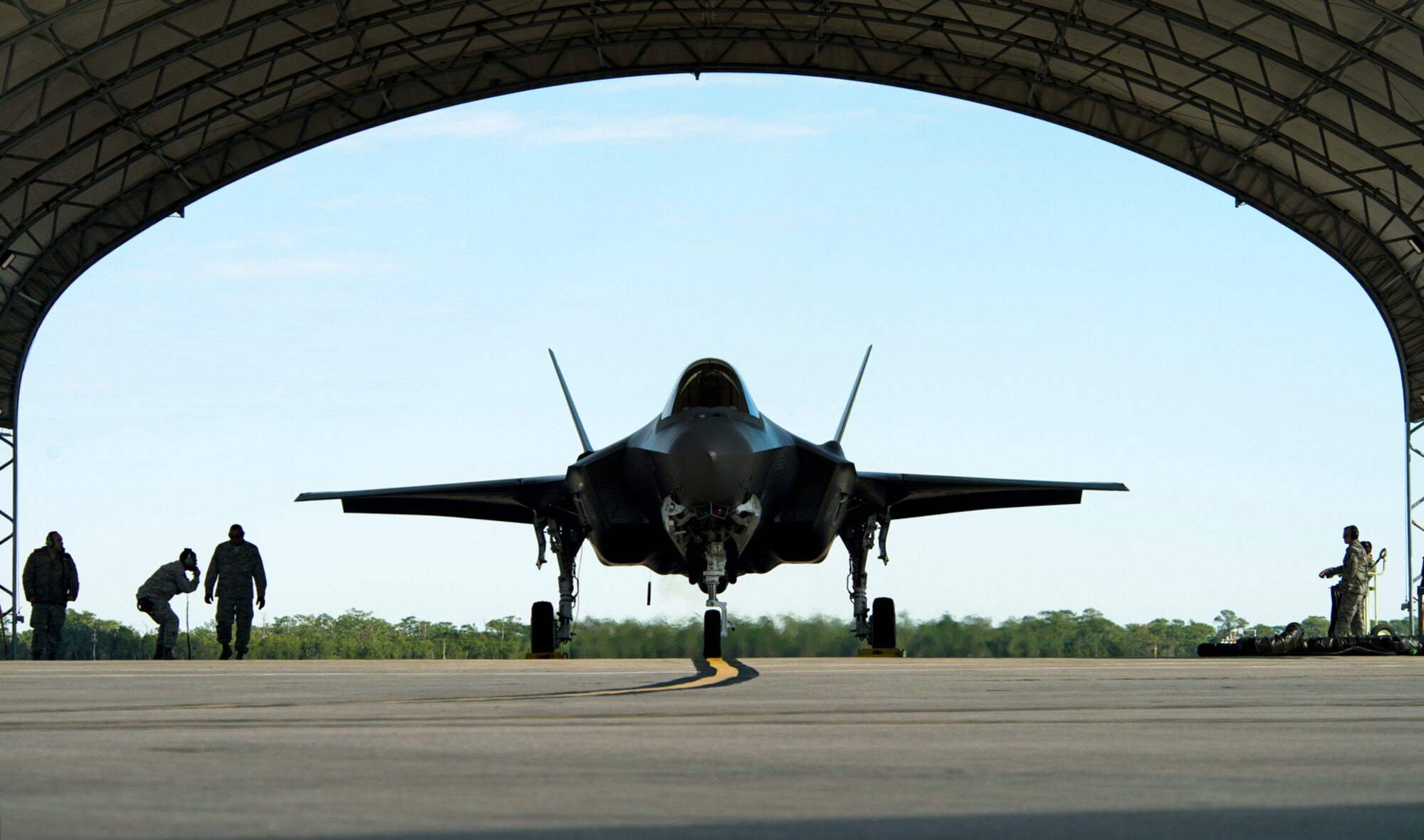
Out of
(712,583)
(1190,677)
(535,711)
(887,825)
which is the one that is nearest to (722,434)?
(712,583)

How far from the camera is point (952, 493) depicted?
2108cm

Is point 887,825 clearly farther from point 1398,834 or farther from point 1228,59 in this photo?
point 1228,59

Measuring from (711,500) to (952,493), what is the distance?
A: 23.6 feet

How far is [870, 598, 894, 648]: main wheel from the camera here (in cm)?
2094

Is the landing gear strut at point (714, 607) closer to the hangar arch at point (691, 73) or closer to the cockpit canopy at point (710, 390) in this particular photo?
the cockpit canopy at point (710, 390)

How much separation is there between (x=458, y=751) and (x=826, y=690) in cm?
312

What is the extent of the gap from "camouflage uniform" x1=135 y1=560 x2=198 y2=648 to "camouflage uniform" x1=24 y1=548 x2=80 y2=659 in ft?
5.44

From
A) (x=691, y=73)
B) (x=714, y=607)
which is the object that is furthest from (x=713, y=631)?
(x=691, y=73)

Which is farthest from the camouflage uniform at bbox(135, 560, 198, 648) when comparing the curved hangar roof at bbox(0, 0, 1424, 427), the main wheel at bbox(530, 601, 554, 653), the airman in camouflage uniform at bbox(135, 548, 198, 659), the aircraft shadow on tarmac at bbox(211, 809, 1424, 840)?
the aircraft shadow on tarmac at bbox(211, 809, 1424, 840)

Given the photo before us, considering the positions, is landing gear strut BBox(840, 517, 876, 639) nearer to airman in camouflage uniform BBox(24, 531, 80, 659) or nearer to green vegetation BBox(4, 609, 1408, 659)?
green vegetation BBox(4, 609, 1408, 659)

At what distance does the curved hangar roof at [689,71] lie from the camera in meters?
21.8

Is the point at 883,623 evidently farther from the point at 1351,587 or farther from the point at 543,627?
the point at 1351,587

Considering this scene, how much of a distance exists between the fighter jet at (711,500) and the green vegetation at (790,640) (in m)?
1.35

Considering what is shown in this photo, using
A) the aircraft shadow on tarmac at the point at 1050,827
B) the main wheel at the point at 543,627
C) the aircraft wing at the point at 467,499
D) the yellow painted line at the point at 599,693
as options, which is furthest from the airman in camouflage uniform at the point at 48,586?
the aircraft shadow on tarmac at the point at 1050,827
